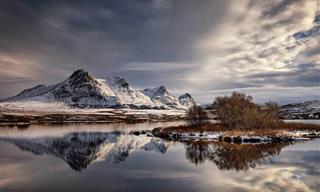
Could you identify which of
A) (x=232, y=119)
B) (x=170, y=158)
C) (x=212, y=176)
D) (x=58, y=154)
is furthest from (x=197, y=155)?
(x=232, y=119)

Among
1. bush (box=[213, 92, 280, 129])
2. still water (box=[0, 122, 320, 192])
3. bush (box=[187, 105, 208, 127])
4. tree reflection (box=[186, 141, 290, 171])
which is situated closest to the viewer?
still water (box=[0, 122, 320, 192])

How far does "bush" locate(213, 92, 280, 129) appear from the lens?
186 feet

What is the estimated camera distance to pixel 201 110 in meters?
66.2

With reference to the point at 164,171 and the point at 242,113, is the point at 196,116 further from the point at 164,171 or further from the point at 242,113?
the point at 164,171

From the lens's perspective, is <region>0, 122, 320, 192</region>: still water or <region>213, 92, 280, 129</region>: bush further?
<region>213, 92, 280, 129</region>: bush

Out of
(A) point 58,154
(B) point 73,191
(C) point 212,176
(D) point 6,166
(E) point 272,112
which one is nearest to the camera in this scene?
(B) point 73,191

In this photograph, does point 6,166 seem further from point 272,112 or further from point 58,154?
point 272,112

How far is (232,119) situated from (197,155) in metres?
28.2

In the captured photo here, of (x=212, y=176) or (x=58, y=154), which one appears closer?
(x=212, y=176)

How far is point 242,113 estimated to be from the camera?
186ft

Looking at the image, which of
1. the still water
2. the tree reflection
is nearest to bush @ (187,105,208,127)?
the tree reflection

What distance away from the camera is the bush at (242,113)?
56750 millimetres

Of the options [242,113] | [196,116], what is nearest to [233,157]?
[242,113]

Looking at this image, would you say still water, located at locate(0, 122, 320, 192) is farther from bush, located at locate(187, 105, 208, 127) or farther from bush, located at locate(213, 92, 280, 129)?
bush, located at locate(187, 105, 208, 127)
